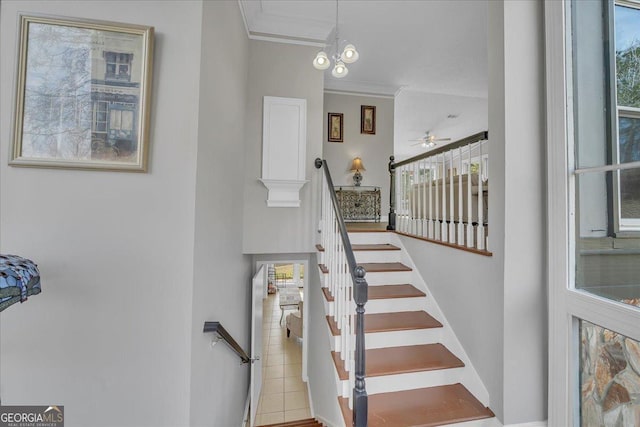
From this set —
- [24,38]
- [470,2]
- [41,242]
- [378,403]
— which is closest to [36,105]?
[24,38]

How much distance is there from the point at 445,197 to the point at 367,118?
3081 millimetres

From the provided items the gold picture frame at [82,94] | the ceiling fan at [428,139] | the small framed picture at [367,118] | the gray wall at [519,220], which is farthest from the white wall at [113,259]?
the ceiling fan at [428,139]

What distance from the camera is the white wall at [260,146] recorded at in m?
2.89

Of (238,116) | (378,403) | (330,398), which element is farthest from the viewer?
(238,116)

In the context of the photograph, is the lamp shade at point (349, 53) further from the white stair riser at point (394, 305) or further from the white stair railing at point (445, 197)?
the white stair riser at point (394, 305)

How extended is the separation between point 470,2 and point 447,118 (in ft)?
12.6

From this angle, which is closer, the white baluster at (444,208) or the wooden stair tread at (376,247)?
the white baluster at (444,208)

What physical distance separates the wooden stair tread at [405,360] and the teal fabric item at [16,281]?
5.62ft

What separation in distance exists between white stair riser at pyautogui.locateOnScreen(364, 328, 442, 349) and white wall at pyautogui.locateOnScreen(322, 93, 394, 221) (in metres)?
3.19

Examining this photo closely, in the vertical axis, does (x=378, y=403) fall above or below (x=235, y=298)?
below

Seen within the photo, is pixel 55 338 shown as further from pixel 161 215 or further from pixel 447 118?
pixel 447 118

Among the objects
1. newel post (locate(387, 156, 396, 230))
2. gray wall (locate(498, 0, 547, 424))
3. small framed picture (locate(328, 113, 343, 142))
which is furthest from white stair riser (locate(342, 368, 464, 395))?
small framed picture (locate(328, 113, 343, 142))

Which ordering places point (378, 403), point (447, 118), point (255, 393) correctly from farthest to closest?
point (447, 118) < point (255, 393) < point (378, 403)

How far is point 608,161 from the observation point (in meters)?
1.35
